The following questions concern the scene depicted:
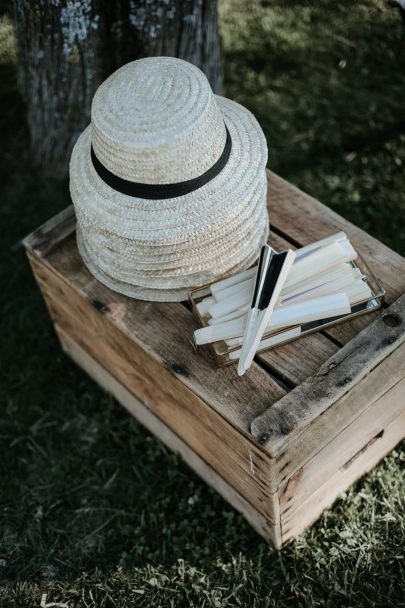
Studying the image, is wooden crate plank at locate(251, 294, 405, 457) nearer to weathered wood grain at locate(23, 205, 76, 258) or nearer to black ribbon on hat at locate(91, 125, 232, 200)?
black ribbon on hat at locate(91, 125, 232, 200)

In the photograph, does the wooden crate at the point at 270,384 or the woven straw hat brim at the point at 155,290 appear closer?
the wooden crate at the point at 270,384

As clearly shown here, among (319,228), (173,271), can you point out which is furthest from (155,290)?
(319,228)

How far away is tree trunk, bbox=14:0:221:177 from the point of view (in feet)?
8.55

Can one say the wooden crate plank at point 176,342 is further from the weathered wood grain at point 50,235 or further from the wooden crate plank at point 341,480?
the wooden crate plank at point 341,480

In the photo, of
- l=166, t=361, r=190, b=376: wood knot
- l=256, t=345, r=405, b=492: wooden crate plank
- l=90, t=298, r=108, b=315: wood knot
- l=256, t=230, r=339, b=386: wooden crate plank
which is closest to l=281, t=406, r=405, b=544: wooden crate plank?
l=256, t=345, r=405, b=492: wooden crate plank

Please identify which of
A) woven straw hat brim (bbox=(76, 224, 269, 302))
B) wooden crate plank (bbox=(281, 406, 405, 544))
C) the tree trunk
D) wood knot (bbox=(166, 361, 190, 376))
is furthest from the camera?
the tree trunk

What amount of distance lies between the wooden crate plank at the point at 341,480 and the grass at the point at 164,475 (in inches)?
1.9

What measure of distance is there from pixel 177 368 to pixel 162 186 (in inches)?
20.8

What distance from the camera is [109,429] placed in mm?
2668

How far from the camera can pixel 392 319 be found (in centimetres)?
198

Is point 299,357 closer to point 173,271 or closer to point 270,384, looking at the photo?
point 270,384

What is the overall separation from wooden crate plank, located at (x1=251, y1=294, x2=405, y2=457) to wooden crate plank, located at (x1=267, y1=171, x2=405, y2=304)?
15 centimetres

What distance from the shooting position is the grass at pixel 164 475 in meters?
2.27

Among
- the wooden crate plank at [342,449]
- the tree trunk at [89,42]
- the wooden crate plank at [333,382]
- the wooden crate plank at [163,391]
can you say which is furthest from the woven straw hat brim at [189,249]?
the tree trunk at [89,42]
